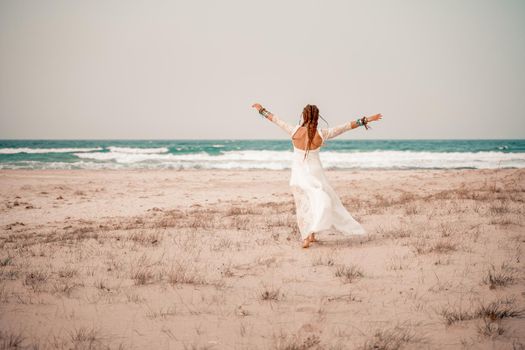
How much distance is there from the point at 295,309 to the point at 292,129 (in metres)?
3.05

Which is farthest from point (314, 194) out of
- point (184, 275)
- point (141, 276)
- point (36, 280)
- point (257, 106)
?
point (36, 280)

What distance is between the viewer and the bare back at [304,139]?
5.90m

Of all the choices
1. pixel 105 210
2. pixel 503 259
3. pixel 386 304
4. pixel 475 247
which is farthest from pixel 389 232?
pixel 105 210

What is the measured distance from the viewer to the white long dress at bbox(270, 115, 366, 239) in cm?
588

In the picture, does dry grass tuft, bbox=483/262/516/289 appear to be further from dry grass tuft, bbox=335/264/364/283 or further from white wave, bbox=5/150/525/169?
white wave, bbox=5/150/525/169

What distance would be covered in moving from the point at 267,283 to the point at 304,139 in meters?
2.37

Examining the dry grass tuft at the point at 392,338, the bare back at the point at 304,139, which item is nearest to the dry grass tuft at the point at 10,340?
the dry grass tuft at the point at 392,338

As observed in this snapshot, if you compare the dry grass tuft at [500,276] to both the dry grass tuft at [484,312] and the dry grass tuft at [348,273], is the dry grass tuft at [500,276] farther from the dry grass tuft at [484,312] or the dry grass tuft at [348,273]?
the dry grass tuft at [348,273]

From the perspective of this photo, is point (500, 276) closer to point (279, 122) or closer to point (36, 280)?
point (279, 122)

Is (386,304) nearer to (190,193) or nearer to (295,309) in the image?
(295,309)

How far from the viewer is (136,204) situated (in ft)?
40.4

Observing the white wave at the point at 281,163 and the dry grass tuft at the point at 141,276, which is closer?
the dry grass tuft at the point at 141,276

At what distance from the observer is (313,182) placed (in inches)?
235

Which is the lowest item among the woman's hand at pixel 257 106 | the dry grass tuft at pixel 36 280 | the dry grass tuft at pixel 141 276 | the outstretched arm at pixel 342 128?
the dry grass tuft at pixel 36 280
